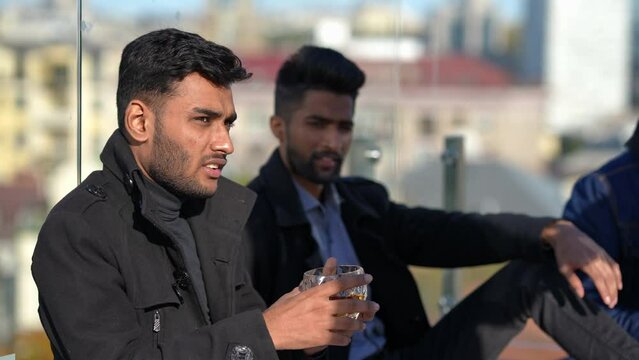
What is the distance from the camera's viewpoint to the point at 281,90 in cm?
317

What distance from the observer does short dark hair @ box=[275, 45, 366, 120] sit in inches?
120

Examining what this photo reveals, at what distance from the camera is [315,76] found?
3.06 meters

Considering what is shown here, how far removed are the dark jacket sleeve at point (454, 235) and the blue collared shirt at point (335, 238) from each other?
139 mm

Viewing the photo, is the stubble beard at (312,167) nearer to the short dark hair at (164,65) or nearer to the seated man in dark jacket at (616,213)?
the seated man in dark jacket at (616,213)

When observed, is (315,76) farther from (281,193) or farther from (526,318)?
(526,318)

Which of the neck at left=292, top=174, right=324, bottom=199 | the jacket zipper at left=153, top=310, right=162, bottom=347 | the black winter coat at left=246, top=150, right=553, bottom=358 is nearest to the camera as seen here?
the jacket zipper at left=153, top=310, right=162, bottom=347

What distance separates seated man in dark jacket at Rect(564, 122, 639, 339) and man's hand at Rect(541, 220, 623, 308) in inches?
14.0

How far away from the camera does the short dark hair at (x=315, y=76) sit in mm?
3051

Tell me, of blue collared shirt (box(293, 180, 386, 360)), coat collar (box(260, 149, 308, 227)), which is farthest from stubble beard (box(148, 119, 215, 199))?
blue collared shirt (box(293, 180, 386, 360))

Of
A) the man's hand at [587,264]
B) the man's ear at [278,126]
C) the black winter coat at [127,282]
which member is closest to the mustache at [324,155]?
the man's ear at [278,126]

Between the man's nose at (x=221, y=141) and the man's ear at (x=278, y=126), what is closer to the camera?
the man's nose at (x=221, y=141)

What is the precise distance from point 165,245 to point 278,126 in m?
1.09

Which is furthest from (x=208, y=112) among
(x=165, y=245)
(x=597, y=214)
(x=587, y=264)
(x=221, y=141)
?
(x=597, y=214)

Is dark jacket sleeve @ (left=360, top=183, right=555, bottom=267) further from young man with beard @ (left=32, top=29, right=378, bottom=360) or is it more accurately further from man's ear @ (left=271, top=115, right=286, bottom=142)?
young man with beard @ (left=32, top=29, right=378, bottom=360)
